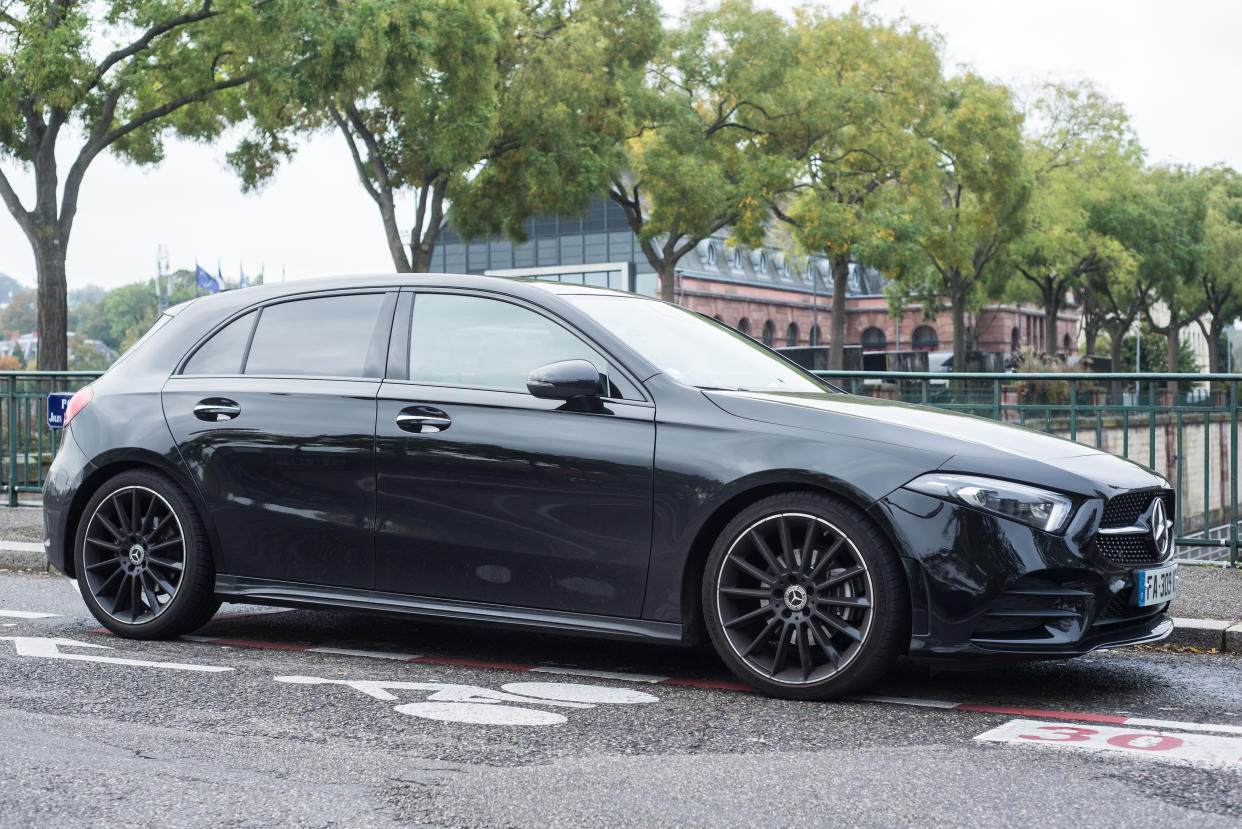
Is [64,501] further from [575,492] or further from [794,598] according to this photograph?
[794,598]

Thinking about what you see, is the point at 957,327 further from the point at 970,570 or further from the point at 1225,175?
the point at 970,570

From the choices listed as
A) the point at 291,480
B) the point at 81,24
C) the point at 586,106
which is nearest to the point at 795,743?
the point at 291,480

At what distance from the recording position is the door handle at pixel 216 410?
6.01 metres

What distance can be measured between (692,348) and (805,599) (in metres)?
1.24

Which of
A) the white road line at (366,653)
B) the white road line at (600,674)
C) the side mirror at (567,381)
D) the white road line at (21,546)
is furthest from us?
Answer: the white road line at (21,546)

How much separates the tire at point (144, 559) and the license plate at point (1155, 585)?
3.71 m

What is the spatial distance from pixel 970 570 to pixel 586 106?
89.9ft

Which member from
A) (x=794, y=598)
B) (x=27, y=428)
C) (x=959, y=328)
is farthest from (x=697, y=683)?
(x=959, y=328)

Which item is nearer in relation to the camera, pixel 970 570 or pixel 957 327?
pixel 970 570

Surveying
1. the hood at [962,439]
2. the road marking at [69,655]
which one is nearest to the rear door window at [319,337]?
the road marking at [69,655]

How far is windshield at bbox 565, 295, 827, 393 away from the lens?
5.39 meters

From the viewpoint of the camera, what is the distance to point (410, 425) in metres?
5.55

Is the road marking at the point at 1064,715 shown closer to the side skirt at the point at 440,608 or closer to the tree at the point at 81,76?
the side skirt at the point at 440,608

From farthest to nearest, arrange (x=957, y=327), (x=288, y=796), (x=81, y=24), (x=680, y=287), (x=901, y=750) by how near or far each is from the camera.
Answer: (x=680, y=287) → (x=957, y=327) → (x=81, y=24) → (x=901, y=750) → (x=288, y=796)
